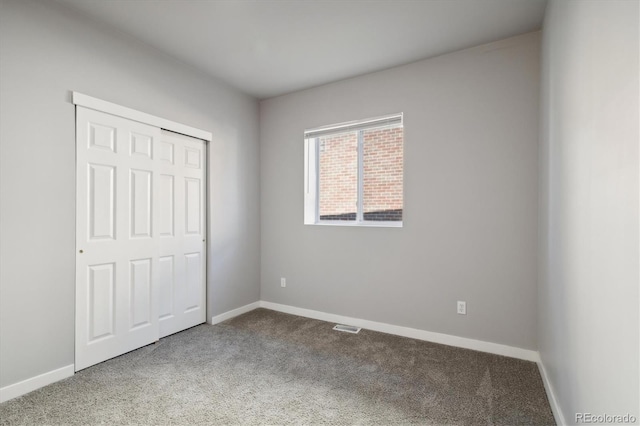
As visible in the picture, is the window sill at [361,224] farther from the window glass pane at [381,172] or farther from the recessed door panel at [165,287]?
the recessed door panel at [165,287]

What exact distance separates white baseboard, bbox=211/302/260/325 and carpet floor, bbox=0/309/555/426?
487mm

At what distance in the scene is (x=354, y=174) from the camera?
152 inches

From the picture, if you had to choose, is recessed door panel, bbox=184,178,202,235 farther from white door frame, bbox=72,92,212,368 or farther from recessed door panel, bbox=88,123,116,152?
recessed door panel, bbox=88,123,116,152

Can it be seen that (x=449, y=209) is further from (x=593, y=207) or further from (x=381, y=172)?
(x=593, y=207)

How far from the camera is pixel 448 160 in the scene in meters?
3.05

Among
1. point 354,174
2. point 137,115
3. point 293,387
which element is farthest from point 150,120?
point 293,387

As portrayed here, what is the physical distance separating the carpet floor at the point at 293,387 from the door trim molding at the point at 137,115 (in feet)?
6.69

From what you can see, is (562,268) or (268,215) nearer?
(562,268)

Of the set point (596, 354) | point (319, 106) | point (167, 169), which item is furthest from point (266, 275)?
point (596, 354)

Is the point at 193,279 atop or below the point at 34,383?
atop

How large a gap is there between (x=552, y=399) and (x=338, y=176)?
2.79 meters

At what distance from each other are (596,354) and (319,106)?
3.29 m

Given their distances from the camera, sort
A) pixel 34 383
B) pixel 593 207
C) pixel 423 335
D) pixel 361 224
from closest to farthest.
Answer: pixel 593 207
pixel 34 383
pixel 423 335
pixel 361 224

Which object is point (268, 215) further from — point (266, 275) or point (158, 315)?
point (158, 315)
